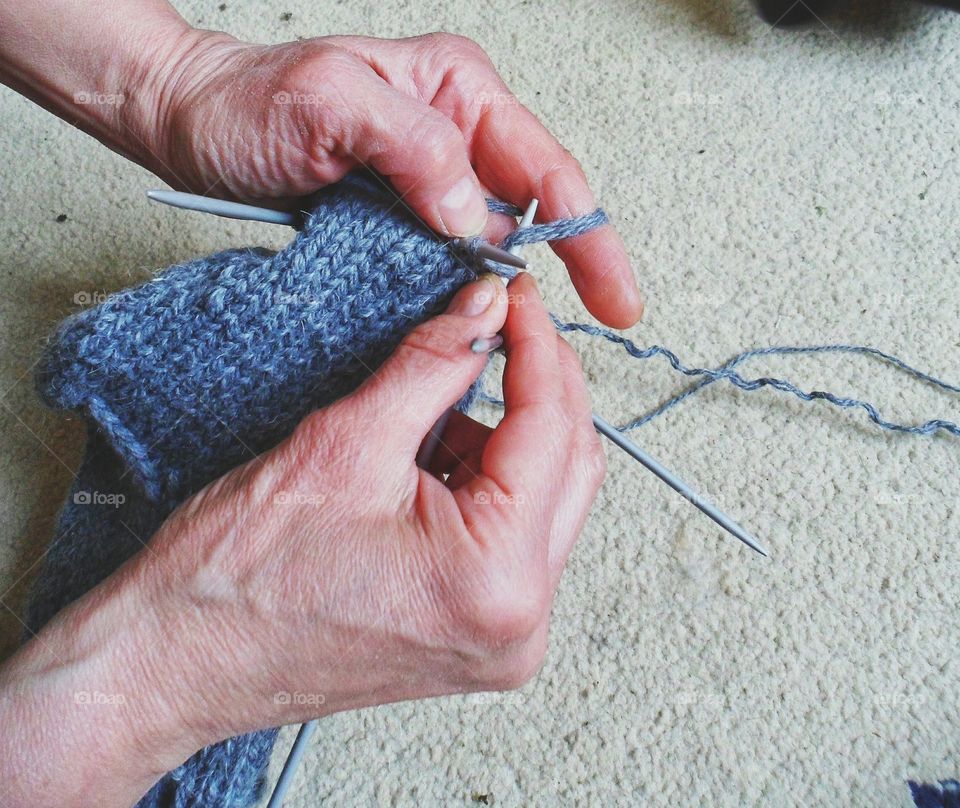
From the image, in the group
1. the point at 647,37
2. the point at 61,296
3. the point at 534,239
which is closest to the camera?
the point at 534,239

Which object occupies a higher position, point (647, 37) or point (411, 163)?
point (411, 163)

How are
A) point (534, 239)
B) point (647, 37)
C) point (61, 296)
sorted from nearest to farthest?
point (534, 239)
point (61, 296)
point (647, 37)

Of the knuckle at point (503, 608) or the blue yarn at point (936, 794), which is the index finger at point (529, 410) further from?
the blue yarn at point (936, 794)

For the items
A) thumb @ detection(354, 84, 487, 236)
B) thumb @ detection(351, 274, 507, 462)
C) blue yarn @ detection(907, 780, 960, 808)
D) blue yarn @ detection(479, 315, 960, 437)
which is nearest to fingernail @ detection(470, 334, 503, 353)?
thumb @ detection(351, 274, 507, 462)

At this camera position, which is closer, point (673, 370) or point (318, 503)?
point (318, 503)

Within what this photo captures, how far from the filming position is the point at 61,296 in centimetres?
88

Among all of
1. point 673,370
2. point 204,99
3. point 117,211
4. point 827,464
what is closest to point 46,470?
point 117,211

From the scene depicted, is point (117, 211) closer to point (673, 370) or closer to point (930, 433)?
point (673, 370)

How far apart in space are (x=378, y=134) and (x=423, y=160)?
39mm

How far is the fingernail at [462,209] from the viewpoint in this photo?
0.63 m

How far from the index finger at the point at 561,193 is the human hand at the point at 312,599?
0.23m

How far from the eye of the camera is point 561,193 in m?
0.74

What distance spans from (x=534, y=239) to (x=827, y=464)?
410 millimetres

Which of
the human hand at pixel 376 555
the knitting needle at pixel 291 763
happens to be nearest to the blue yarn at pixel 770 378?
the human hand at pixel 376 555
